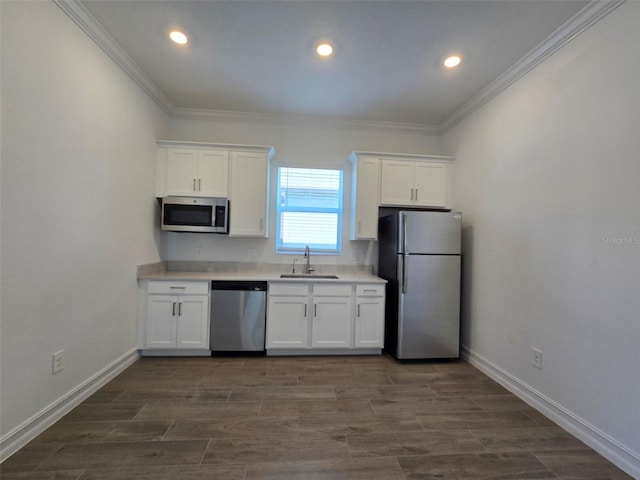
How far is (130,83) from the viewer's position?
249 centimetres

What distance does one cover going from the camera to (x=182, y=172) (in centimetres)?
303

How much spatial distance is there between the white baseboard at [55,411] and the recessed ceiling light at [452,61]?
3914 mm

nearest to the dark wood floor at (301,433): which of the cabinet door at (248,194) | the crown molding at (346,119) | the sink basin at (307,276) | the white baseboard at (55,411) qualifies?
the white baseboard at (55,411)

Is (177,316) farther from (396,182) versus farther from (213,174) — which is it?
(396,182)

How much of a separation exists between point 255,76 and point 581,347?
3.37m

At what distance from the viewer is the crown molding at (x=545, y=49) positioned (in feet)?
5.52

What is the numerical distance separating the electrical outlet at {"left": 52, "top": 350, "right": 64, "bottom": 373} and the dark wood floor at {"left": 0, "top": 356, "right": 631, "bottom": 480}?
356mm

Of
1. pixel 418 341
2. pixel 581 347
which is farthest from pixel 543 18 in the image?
pixel 418 341

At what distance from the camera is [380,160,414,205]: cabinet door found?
3.22m

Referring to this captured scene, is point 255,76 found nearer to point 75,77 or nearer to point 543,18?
point 75,77

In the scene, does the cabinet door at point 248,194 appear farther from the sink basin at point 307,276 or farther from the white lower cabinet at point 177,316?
the white lower cabinet at point 177,316

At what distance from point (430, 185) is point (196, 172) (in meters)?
2.78

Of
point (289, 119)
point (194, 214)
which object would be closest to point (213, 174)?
point (194, 214)

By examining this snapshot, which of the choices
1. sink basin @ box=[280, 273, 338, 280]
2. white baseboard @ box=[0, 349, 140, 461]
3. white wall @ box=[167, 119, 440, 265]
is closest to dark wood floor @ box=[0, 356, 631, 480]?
white baseboard @ box=[0, 349, 140, 461]
